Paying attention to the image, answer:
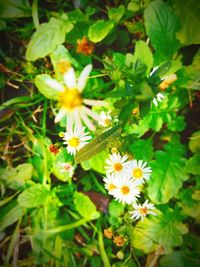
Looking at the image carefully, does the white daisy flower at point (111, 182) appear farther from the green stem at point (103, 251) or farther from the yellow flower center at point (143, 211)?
the green stem at point (103, 251)

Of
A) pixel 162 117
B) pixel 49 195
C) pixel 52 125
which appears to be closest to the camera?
pixel 162 117

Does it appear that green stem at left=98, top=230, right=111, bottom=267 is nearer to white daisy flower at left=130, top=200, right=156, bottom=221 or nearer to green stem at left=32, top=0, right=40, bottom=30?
white daisy flower at left=130, top=200, right=156, bottom=221

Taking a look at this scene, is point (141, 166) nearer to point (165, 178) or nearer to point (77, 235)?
point (165, 178)

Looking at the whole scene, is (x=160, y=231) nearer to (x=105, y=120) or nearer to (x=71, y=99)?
(x=105, y=120)

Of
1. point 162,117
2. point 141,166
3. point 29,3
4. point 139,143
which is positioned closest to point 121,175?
point 141,166

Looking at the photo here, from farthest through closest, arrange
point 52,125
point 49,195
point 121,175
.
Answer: point 52,125 < point 49,195 < point 121,175

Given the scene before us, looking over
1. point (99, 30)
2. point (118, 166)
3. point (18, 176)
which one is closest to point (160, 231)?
point (118, 166)

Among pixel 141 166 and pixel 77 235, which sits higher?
pixel 141 166

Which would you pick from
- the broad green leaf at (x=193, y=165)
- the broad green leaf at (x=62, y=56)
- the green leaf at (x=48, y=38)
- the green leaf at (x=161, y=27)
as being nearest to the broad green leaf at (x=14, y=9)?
the green leaf at (x=48, y=38)
